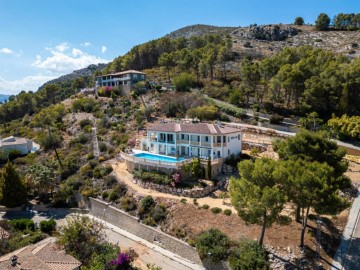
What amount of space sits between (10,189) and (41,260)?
20763 mm

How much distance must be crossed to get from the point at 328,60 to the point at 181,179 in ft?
159

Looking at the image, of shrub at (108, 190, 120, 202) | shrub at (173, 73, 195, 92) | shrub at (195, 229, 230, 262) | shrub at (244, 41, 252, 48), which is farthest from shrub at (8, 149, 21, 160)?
shrub at (244, 41, 252, 48)

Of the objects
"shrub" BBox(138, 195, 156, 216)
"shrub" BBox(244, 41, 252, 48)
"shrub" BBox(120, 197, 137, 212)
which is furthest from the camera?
"shrub" BBox(244, 41, 252, 48)

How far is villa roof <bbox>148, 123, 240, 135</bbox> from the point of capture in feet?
129

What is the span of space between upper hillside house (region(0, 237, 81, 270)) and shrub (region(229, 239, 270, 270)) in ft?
40.4

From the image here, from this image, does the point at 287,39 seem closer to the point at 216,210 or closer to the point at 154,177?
the point at 154,177

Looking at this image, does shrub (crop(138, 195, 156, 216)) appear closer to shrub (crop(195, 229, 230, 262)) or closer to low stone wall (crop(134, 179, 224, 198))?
low stone wall (crop(134, 179, 224, 198))

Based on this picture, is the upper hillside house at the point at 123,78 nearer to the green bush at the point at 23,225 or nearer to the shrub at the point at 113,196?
the shrub at the point at 113,196

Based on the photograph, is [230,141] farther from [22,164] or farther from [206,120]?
[22,164]

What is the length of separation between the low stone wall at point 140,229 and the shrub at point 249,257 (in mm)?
4407

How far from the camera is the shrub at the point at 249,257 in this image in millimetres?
21797

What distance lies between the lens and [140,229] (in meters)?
32.7

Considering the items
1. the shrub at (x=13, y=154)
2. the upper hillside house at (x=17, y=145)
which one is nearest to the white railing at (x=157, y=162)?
the shrub at (x=13, y=154)

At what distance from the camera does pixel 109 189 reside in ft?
132
